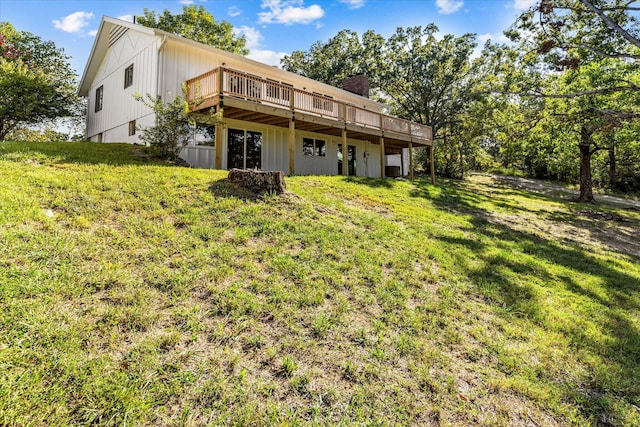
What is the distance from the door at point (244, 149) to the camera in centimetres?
1295

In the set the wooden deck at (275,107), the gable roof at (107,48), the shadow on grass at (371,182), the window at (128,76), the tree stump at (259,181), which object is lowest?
the tree stump at (259,181)

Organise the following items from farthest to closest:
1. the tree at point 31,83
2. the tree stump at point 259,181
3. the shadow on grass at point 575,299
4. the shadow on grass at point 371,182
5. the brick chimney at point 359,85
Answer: the brick chimney at point 359,85, the tree at point 31,83, the shadow on grass at point 371,182, the tree stump at point 259,181, the shadow on grass at point 575,299

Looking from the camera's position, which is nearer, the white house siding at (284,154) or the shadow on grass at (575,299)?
the shadow on grass at (575,299)

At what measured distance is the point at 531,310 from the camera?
4570mm

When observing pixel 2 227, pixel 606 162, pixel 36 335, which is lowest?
pixel 36 335

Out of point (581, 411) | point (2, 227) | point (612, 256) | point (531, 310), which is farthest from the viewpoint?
point (612, 256)

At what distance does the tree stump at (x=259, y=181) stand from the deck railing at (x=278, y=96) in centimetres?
410

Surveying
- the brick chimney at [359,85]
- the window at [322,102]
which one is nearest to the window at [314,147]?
the window at [322,102]

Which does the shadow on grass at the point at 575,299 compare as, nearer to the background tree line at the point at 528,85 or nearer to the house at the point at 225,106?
the background tree line at the point at 528,85

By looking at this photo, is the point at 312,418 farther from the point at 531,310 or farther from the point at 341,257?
the point at 531,310

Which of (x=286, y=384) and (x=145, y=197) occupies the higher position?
(x=145, y=197)

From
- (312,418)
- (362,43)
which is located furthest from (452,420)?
(362,43)

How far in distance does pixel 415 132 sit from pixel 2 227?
56.7ft

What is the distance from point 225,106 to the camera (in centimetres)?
1038
